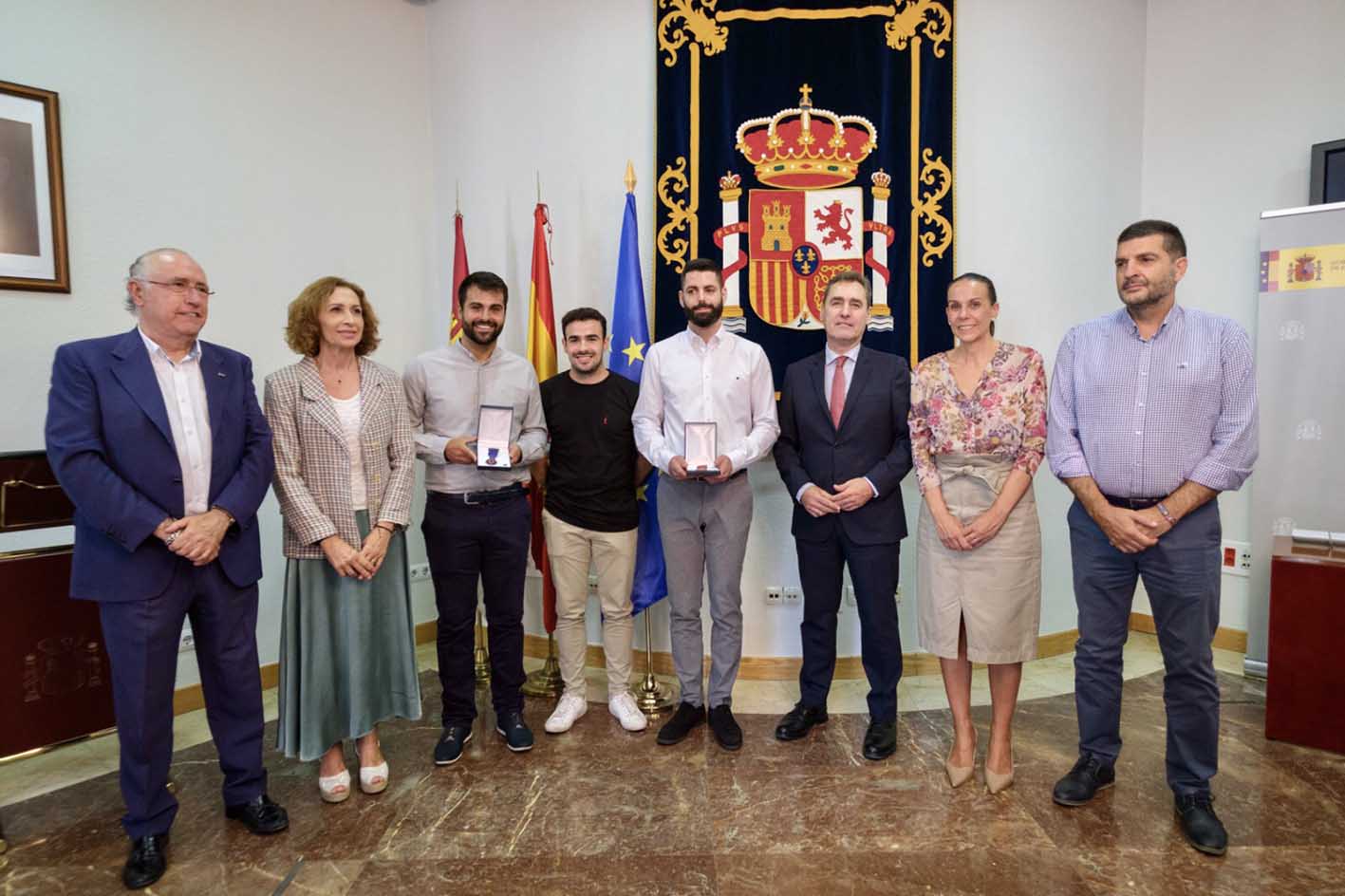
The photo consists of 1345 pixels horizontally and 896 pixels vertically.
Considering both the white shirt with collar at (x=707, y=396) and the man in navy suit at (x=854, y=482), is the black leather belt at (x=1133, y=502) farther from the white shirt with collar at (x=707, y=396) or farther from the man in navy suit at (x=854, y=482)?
the white shirt with collar at (x=707, y=396)

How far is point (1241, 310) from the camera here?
13.4ft

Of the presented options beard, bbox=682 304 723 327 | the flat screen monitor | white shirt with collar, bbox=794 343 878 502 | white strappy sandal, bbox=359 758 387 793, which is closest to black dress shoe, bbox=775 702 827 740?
white shirt with collar, bbox=794 343 878 502

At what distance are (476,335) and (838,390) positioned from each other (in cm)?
143

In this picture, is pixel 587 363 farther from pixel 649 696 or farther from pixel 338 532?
pixel 649 696

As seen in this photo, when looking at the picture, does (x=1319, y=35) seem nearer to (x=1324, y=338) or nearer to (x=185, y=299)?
(x=1324, y=338)

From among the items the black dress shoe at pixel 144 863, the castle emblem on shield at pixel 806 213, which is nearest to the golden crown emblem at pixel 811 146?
the castle emblem on shield at pixel 806 213

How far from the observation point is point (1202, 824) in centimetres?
233

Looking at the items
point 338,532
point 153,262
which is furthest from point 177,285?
point 338,532

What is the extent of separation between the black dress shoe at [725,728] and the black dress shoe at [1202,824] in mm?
1485

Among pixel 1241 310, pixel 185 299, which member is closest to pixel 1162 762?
pixel 1241 310

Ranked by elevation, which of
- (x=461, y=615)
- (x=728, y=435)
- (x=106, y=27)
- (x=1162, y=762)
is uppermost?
(x=106, y=27)

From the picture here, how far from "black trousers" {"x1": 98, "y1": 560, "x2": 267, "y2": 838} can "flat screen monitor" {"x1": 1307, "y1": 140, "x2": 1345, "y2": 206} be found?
498 centimetres

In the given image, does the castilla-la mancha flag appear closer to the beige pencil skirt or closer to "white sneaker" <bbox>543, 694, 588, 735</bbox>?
"white sneaker" <bbox>543, 694, 588, 735</bbox>

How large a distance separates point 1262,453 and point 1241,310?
881mm
